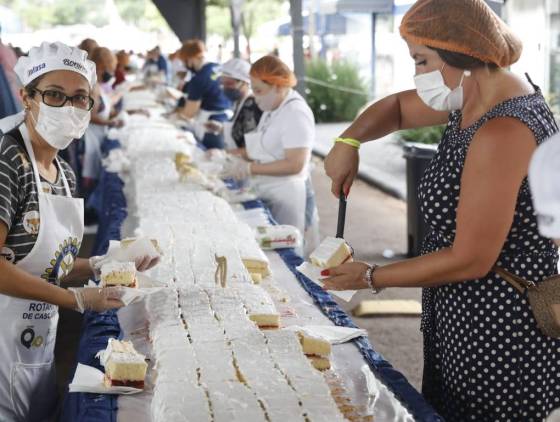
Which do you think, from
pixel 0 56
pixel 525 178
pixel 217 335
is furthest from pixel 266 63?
pixel 525 178

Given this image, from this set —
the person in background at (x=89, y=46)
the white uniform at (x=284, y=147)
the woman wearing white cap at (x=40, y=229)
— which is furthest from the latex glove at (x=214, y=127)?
the woman wearing white cap at (x=40, y=229)

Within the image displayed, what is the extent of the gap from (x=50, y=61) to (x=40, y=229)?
0.54m

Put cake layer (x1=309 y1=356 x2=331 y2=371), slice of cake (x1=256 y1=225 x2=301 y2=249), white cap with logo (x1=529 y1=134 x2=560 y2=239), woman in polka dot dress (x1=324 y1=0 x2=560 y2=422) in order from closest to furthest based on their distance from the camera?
white cap with logo (x1=529 y1=134 x2=560 y2=239), woman in polka dot dress (x1=324 y1=0 x2=560 y2=422), cake layer (x1=309 y1=356 x2=331 y2=371), slice of cake (x1=256 y1=225 x2=301 y2=249)

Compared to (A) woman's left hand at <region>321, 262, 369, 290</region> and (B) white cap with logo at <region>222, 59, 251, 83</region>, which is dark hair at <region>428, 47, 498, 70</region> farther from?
(B) white cap with logo at <region>222, 59, 251, 83</region>

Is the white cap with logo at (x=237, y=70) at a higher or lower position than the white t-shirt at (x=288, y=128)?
higher

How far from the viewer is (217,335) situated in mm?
2420

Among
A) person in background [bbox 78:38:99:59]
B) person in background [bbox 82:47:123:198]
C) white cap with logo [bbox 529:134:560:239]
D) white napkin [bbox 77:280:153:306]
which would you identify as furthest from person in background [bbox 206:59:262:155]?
white cap with logo [bbox 529:134:560:239]

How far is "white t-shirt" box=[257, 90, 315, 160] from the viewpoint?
5094 mm

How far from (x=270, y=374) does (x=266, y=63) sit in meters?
3.27

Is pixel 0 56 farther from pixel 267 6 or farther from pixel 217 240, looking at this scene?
pixel 267 6

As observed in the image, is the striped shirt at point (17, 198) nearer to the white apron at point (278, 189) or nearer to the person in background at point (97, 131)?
the white apron at point (278, 189)

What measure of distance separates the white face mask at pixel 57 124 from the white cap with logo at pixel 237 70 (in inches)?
158

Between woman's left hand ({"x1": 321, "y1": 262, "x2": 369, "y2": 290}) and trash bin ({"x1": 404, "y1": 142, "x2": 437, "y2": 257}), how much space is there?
4419mm

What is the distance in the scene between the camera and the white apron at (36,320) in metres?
2.48
